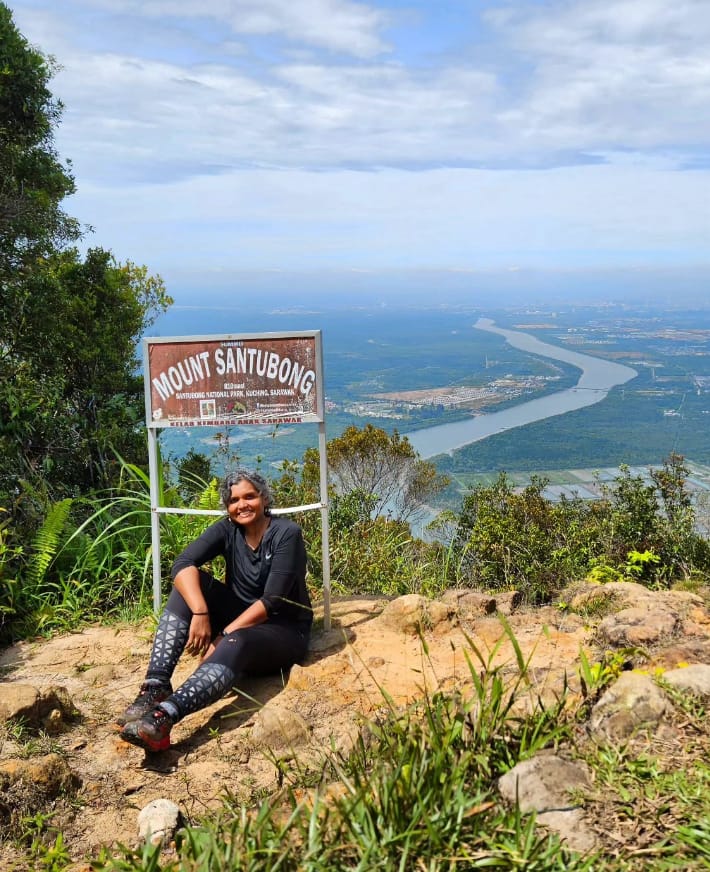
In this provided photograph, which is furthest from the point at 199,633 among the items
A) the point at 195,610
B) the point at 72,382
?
the point at 72,382

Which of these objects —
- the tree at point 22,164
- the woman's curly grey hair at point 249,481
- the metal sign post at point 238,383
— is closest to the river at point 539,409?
the tree at point 22,164

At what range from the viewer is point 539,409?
55469 mm

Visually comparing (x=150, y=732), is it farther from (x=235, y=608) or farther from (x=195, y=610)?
(x=235, y=608)

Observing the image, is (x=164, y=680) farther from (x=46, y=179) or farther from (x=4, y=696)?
(x=46, y=179)

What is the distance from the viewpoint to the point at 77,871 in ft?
8.16

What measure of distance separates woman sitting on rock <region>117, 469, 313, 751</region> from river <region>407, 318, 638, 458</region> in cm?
1866

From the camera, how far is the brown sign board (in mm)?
4531

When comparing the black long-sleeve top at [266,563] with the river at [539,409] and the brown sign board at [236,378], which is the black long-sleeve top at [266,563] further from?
the river at [539,409]

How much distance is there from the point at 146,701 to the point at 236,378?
6.18ft

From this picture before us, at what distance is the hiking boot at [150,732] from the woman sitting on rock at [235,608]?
0.15 meters

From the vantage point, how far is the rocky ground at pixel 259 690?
9.52ft

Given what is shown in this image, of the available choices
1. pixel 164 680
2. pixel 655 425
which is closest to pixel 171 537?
pixel 164 680

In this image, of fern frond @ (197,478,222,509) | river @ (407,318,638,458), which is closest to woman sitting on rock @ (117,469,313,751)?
fern frond @ (197,478,222,509)

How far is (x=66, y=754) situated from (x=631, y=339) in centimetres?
10717
